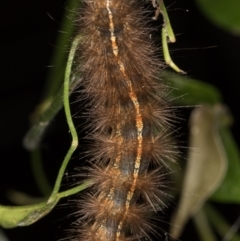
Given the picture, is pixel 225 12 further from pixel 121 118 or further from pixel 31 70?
pixel 31 70

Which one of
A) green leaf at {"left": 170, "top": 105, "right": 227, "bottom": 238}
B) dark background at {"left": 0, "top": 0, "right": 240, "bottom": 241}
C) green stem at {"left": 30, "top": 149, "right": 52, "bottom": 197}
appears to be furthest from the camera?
dark background at {"left": 0, "top": 0, "right": 240, "bottom": 241}

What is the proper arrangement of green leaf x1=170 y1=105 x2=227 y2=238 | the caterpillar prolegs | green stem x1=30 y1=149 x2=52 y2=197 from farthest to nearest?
green stem x1=30 y1=149 x2=52 y2=197 < green leaf x1=170 y1=105 x2=227 y2=238 < the caterpillar prolegs

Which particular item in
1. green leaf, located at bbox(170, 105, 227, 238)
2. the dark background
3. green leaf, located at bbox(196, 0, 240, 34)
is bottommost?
the dark background

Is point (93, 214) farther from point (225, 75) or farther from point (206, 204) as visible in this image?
point (225, 75)

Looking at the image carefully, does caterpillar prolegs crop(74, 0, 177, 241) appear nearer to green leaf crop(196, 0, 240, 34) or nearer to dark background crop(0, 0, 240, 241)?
green leaf crop(196, 0, 240, 34)

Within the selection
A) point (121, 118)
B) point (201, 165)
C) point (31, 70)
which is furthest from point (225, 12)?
point (31, 70)

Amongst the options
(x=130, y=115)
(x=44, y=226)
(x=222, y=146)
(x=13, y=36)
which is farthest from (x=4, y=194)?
(x=130, y=115)

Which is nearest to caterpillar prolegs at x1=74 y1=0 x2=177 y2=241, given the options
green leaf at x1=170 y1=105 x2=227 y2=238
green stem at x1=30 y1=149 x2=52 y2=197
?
green leaf at x1=170 y1=105 x2=227 y2=238
